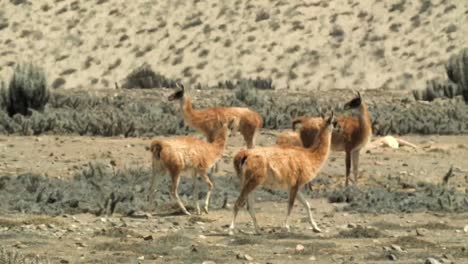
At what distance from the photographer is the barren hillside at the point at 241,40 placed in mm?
49031

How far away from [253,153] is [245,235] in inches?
40.0

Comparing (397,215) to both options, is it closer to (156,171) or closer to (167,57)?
(156,171)

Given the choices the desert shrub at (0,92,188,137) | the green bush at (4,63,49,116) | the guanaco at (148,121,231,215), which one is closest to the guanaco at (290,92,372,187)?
the guanaco at (148,121,231,215)

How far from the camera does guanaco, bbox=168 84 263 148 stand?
20281 mm

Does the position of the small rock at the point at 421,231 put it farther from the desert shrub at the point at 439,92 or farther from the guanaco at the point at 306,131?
the desert shrub at the point at 439,92

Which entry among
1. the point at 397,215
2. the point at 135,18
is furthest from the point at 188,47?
the point at 397,215

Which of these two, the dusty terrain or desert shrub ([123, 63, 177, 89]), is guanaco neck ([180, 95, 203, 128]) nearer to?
the dusty terrain

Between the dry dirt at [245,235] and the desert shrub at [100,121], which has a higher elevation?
the desert shrub at [100,121]

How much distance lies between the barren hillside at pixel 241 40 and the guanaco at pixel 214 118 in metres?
25.6

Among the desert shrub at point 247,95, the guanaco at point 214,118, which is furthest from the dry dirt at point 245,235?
the desert shrub at point 247,95

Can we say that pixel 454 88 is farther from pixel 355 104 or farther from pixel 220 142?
pixel 220 142

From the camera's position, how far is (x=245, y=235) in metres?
14.2

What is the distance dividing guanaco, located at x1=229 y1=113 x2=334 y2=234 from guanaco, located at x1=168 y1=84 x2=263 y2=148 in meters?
4.93

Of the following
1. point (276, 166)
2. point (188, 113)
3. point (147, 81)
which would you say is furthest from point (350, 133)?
point (147, 81)
